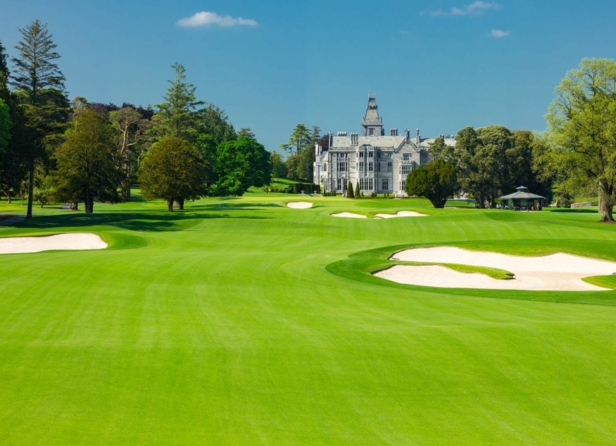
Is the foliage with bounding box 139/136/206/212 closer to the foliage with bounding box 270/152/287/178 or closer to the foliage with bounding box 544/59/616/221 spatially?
the foliage with bounding box 544/59/616/221

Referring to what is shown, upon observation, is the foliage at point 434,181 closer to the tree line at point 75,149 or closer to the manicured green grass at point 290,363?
the tree line at point 75,149

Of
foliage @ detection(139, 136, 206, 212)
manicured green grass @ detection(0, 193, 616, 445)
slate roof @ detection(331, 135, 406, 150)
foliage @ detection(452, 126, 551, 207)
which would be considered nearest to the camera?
manicured green grass @ detection(0, 193, 616, 445)

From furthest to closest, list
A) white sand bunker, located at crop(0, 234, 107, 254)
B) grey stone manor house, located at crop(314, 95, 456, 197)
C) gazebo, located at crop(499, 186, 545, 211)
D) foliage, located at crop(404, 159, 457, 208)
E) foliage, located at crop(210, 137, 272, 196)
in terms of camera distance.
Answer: grey stone manor house, located at crop(314, 95, 456, 197) → foliage, located at crop(210, 137, 272, 196) → gazebo, located at crop(499, 186, 545, 211) → foliage, located at crop(404, 159, 457, 208) → white sand bunker, located at crop(0, 234, 107, 254)

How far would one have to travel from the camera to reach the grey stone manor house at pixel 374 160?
14712 centimetres

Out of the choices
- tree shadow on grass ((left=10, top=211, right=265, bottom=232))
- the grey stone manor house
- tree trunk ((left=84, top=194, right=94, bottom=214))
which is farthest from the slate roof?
tree shadow on grass ((left=10, top=211, right=265, bottom=232))

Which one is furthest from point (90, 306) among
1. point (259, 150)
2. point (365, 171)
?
point (365, 171)

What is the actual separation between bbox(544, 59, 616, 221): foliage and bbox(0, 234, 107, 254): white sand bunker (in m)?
44.3

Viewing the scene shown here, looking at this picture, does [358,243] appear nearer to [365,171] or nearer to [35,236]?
[35,236]

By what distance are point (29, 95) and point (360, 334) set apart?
84681 mm

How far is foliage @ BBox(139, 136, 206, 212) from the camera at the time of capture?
68.5 meters

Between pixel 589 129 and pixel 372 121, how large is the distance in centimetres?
11291

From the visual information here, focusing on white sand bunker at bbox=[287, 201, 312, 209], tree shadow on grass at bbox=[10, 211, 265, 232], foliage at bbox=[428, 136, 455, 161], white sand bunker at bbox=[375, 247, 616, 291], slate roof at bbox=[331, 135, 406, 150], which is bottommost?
white sand bunker at bbox=[375, 247, 616, 291]

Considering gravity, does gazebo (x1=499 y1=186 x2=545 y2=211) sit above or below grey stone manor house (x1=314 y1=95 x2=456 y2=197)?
below

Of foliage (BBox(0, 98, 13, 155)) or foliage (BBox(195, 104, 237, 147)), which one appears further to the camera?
foliage (BBox(195, 104, 237, 147))
